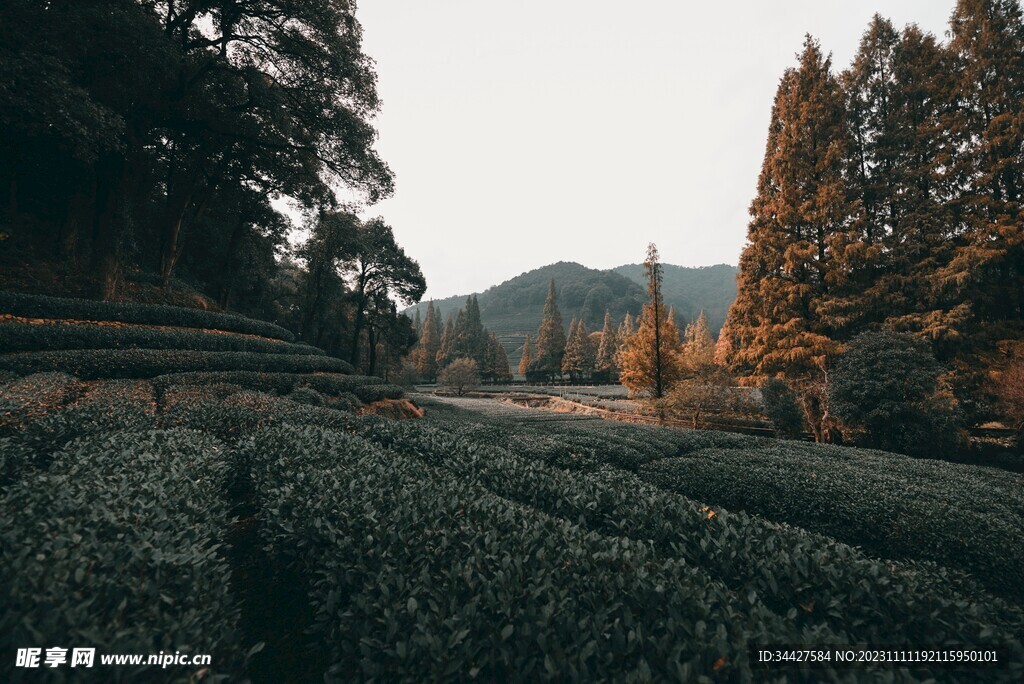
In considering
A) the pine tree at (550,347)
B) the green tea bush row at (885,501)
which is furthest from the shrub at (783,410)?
the pine tree at (550,347)

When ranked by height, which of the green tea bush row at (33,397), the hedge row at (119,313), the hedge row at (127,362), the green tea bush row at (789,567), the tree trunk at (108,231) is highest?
the tree trunk at (108,231)

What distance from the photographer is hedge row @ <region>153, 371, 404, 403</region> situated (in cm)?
1121

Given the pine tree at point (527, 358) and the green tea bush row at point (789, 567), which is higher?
the pine tree at point (527, 358)

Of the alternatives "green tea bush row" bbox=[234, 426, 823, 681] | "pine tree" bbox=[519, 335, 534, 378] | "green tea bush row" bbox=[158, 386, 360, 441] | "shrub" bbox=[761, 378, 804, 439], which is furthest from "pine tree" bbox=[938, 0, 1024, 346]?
"pine tree" bbox=[519, 335, 534, 378]

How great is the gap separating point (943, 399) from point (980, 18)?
18.4 meters

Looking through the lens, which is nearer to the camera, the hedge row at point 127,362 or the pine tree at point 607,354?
the hedge row at point 127,362

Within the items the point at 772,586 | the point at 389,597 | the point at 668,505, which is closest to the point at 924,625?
the point at 772,586

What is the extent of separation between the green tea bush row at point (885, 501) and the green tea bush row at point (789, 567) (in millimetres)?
1642

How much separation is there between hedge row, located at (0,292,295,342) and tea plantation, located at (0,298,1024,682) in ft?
27.0

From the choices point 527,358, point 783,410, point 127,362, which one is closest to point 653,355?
point 783,410

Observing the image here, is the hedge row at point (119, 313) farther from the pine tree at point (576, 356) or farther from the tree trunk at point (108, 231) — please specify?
the pine tree at point (576, 356)

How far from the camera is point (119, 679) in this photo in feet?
5.72

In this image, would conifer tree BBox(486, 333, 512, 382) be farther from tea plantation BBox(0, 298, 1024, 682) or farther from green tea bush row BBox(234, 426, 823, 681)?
green tea bush row BBox(234, 426, 823, 681)

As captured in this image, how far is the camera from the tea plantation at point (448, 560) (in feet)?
7.02
